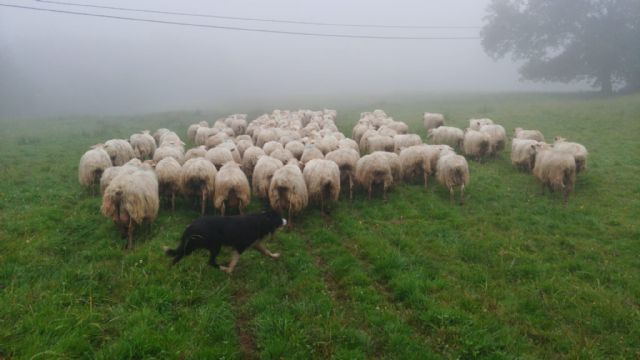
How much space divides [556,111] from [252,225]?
2513 cm

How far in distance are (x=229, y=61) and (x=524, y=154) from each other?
10204 centimetres

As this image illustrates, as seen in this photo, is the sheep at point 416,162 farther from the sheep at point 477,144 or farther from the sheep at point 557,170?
the sheep at point 477,144

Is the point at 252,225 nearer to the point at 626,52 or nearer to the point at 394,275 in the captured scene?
the point at 394,275

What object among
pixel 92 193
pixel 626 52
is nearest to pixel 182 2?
pixel 626 52

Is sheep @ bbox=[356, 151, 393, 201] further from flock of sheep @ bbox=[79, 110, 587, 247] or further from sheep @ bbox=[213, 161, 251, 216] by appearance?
sheep @ bbox=[213, 161, 251, 216]

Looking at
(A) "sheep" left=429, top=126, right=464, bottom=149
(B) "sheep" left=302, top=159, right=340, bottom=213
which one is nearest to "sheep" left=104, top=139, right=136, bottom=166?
(B) "sheep" left=302, top=159, right=340, bottom=213

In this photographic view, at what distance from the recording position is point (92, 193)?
11.0 meters

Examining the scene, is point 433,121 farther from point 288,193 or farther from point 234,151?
point 288,193

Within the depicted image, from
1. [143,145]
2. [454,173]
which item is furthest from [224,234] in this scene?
[143,145]

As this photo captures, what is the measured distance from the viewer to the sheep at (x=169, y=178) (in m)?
9.80

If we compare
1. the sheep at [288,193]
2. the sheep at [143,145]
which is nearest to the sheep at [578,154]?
the sheep at [288,193]

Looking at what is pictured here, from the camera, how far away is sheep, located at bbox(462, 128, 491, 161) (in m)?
14.3

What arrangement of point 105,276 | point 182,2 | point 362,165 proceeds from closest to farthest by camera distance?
point 105,276, point 362,165, point 182,2

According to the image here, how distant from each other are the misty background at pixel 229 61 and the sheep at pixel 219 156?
27999mm
